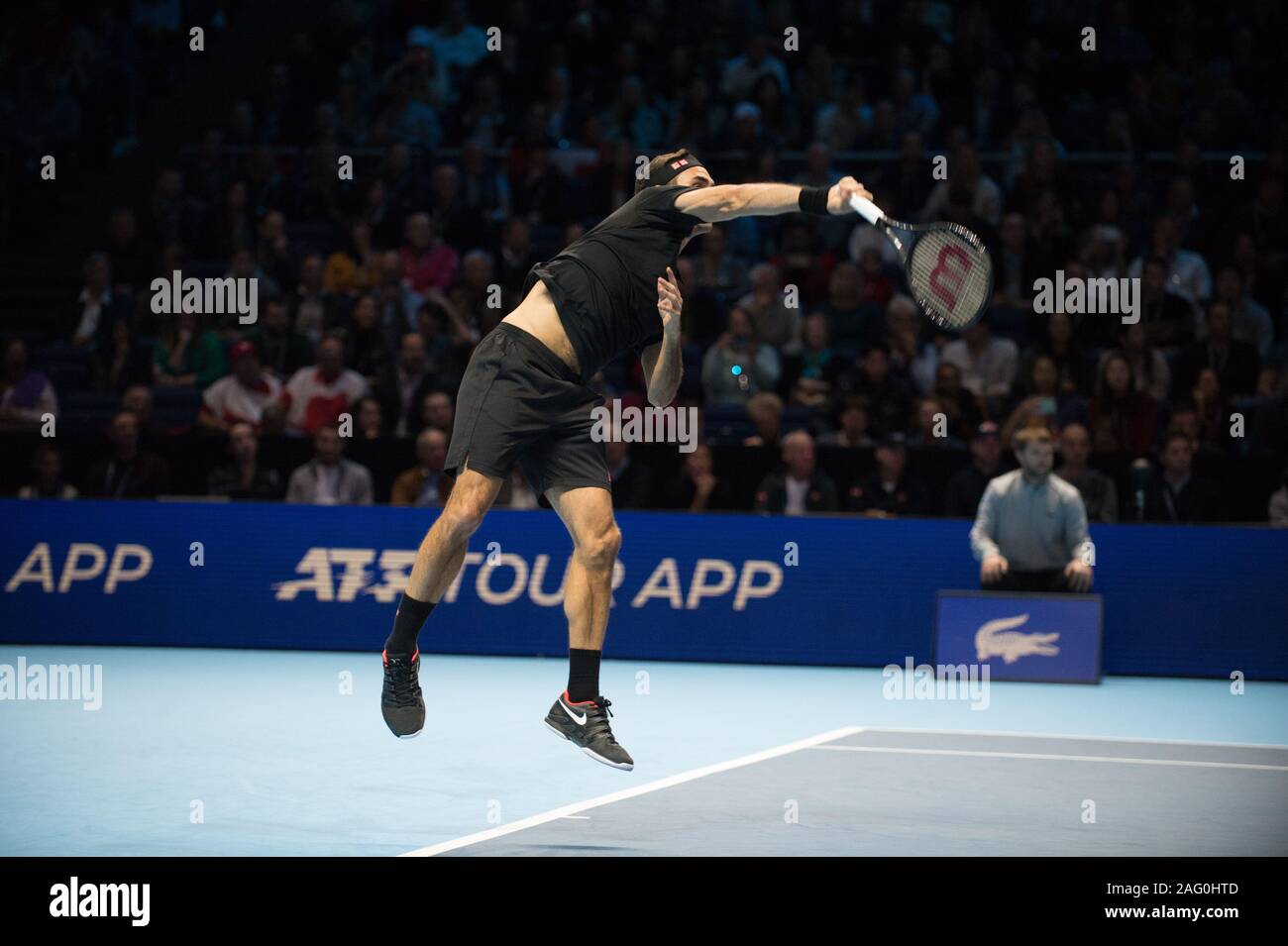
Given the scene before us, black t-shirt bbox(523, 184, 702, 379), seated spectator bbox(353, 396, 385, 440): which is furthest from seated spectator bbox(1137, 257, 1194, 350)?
black t-shirt bbox(523, 184, 702, 379)

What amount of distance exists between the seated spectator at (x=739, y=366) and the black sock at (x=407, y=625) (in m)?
7.46

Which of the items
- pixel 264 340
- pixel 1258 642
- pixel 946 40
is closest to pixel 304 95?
pixel 264 340

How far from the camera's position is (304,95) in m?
18.4

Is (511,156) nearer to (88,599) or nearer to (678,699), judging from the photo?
(88,599)

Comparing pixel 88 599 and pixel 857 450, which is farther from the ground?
pixel 857 450

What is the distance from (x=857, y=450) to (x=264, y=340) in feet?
17.7

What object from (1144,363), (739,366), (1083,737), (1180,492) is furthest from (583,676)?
(1144,363)

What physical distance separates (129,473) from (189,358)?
2003 millimetres

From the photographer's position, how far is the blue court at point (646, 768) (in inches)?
256

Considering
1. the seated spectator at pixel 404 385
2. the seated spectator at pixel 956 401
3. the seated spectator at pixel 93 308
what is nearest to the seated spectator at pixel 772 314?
the seated spectator at pixel 956 401

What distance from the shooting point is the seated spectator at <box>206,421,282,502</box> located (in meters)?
13.3

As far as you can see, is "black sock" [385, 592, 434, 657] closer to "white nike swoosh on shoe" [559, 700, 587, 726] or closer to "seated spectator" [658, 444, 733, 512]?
"white nike swoosh on shoe" [559, 700, 587, 726]

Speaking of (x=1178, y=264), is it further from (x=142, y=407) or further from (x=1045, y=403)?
(x=142, y=407)

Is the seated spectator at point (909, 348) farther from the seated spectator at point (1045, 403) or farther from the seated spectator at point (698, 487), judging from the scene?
the seated spectator at point (698, 487)
